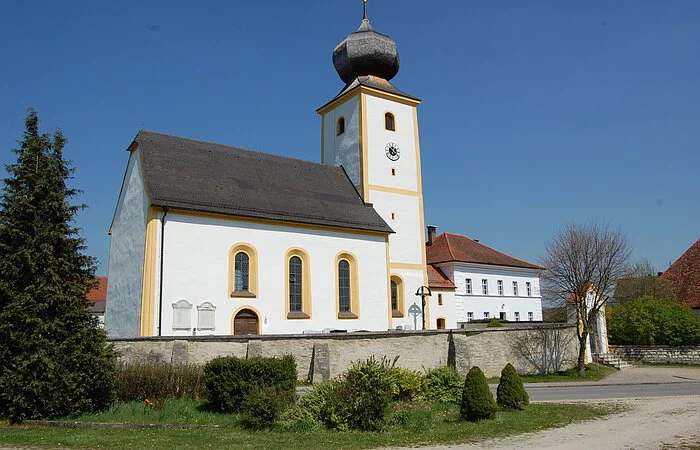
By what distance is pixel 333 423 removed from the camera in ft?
38.7

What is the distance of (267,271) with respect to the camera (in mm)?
24859

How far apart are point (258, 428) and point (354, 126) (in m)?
23.0

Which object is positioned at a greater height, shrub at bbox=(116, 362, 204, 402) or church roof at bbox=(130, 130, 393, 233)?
church roof at bbox=(130, 130, 393, 233)

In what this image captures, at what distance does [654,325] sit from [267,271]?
20.3 meters

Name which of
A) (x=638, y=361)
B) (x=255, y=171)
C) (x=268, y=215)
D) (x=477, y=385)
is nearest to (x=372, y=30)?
(x=255, y=171)

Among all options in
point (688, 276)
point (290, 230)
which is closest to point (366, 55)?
point (290, 230)

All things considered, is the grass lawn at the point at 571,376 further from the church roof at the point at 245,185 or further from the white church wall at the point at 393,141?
the white church wall at the point at 393,141

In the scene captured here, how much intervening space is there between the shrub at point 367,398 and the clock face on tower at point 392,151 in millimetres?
21742

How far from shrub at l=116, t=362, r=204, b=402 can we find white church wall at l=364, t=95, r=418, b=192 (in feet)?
59.7

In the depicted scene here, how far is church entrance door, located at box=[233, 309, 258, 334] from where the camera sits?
23672 mm

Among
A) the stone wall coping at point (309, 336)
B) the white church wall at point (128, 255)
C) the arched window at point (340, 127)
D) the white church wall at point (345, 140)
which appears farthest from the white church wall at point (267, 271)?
the arched window at point (340, 127)

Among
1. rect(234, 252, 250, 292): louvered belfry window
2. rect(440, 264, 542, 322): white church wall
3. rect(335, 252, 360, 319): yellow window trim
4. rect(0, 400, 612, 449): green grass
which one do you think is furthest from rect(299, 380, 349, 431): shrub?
rect(440, 264, 542, 322): white church wall

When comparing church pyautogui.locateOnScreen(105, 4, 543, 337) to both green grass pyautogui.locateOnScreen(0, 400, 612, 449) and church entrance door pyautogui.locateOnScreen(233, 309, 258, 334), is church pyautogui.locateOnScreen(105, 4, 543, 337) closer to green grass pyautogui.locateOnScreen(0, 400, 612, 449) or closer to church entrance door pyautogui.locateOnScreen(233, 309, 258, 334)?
church entrance door pyautogui.locateOnScreen(233, 309, 258, 334)

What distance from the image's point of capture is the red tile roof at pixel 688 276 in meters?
35.9
